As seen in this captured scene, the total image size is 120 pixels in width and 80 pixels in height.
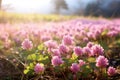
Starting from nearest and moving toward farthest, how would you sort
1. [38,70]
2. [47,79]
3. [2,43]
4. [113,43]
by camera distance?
[38,70]
[47,79]
[2,43]
[113,43]

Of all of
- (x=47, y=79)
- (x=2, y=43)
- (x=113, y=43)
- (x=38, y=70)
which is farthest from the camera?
(x=113, y=43)

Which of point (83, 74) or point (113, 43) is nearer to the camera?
point (83, 74)

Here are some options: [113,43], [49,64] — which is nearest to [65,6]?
[113,43]

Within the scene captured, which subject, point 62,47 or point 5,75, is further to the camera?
point 5,75

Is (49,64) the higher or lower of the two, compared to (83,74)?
higher

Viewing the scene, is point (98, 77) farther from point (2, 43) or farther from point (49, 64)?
point (2, 43)

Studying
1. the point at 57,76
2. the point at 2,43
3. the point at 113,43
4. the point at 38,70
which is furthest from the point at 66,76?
the point at 113,43

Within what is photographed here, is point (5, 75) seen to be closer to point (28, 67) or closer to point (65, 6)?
point (28, 67)

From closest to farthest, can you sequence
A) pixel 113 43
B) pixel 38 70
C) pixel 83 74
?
pixel 38 70 < pixel 83 74 < pixel 113 43

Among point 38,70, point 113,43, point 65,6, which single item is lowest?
point 38,70
